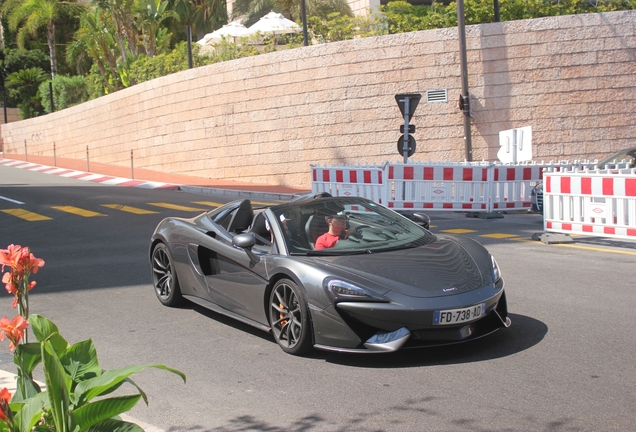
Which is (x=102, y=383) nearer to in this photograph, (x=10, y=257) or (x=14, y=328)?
(x=14, y=328)

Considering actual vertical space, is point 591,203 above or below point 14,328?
below

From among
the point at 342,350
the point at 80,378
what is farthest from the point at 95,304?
the point at 80,378

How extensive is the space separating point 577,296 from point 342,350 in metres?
3.19

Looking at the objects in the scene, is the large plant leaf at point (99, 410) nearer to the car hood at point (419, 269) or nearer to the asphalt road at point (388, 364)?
the asphalt road at point (388, 364)

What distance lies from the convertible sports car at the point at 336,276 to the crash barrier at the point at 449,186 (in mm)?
9496

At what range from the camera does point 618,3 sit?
25875mm

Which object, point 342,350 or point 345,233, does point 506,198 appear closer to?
point 345,233

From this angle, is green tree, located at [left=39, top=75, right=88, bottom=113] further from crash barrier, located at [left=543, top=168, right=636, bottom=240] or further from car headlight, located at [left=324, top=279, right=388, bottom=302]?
car headlight, located at [left=324, top=279, right=388, bottom=302]

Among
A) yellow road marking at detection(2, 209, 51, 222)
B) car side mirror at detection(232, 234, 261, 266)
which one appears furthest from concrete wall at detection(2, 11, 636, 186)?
car side mirror at detection(232, 234, 261, 266)

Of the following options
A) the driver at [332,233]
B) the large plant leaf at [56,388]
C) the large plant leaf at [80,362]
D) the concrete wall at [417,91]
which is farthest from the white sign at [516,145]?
the large plant leaf at [56,388]

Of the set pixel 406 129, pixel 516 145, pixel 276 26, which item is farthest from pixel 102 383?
pixel 276 26

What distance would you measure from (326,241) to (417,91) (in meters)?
17.4

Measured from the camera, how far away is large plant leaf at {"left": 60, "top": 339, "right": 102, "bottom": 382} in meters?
3.45

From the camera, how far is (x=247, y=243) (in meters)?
6.30
